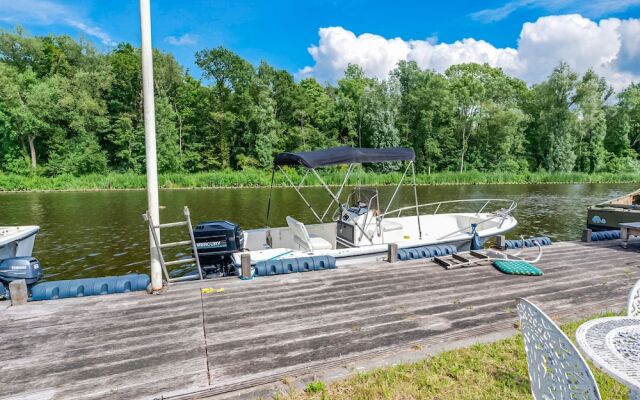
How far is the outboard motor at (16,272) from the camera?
15.7ft

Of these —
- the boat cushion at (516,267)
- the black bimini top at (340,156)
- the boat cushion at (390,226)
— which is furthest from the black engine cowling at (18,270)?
the boat cushion at (516,267)

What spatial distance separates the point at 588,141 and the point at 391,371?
172 feet

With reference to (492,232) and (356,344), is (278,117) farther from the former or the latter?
(356,344)

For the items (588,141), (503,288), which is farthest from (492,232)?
(588,141)

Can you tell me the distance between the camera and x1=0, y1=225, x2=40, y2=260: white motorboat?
18.7 feet

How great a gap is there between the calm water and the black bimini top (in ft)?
17.6

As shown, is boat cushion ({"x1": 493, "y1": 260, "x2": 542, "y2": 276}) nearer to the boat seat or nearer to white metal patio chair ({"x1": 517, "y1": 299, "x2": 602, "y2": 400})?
the boat seat

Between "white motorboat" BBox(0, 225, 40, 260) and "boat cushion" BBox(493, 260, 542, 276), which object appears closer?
"boat cushion" BBox(493, 260, 542, 276)

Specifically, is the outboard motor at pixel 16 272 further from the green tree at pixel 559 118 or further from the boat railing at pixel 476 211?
the green tree at pixel 559 118

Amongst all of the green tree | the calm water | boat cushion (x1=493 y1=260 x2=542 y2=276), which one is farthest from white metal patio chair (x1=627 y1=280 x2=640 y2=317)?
the green tree

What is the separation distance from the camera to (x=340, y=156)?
6.83m

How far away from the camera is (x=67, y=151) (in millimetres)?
33812

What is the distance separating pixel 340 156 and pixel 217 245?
2763mm

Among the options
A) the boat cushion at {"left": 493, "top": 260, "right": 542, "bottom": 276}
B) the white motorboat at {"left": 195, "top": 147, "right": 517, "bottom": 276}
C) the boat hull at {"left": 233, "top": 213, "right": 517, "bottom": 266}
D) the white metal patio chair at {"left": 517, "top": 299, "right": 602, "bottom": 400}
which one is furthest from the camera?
the boat hull at {"left": 233, "top": 213, "right": 517, "bottom": 266}
